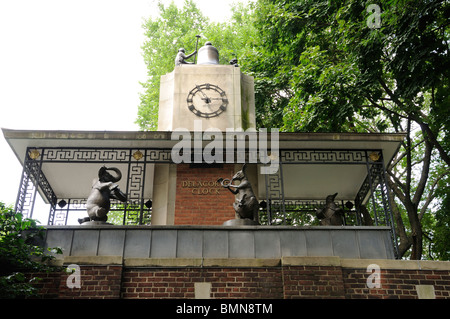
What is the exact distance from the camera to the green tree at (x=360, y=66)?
12.0m

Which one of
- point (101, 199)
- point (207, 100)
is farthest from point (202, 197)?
point (207, 100)

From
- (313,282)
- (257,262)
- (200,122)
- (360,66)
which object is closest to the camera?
(313,282)

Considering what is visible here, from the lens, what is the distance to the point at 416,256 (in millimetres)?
16141

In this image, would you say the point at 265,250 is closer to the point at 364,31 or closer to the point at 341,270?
the point at 341,270

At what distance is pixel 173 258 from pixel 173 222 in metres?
2.74

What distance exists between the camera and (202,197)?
12.3m

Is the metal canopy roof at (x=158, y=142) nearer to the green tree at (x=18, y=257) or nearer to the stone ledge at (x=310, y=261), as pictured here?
the green tree at (x=18, y=257)

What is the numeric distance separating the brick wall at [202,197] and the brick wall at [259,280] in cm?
279

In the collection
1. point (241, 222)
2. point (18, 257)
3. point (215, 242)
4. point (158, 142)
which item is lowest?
point (18, 257)

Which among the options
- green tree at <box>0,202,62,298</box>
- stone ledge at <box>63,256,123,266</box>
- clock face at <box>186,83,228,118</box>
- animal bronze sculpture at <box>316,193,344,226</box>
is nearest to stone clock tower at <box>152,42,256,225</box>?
clock face at <box>186,83,228,118</box>

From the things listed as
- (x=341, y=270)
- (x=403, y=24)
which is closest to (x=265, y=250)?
(x=341, y=270)

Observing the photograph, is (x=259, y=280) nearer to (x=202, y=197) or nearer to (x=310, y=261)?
(x=310, y=261)

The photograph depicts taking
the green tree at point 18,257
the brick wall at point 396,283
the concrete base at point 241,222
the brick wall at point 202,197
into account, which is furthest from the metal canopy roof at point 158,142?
the brick wall at point 396,283

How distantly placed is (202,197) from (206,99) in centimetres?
308
